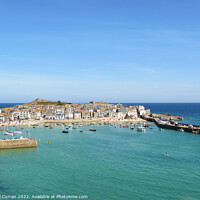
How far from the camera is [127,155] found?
46438 millimetres

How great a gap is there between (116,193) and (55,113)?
363 ft

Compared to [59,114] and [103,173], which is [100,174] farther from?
[59,114]

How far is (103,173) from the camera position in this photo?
34.5 meters

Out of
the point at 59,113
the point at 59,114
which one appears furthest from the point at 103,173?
the point at 59,113

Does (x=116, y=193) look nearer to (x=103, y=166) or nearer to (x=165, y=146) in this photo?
(x=103, y=166)

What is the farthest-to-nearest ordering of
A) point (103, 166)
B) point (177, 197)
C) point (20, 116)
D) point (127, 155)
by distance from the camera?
point (20, 116) < point (127, 155) < point (103, 166) < point (177, 197)

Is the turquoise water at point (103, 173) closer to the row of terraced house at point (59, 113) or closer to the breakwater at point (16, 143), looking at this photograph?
the breakwater at point (16, 143)

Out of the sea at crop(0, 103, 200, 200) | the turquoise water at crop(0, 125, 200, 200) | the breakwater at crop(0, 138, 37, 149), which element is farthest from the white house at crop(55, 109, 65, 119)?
the sea at crop(0, 103, 200, 200)

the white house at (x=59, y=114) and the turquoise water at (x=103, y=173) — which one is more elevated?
the white house at (x=59, y=114)

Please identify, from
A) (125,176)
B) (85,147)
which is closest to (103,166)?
(125,176)

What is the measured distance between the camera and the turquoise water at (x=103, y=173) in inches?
1112

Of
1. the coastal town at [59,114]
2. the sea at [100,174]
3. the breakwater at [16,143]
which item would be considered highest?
the coastal town at [59,114]

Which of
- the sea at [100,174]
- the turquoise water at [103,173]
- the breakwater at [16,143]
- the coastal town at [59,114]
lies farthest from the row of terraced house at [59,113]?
the sea at [100,174]

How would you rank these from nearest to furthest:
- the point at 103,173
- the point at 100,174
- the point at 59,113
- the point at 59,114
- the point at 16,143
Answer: the point at 100,174, the point at 103,173, the point at 16,143, the point at 59,114, the point at 59,113
